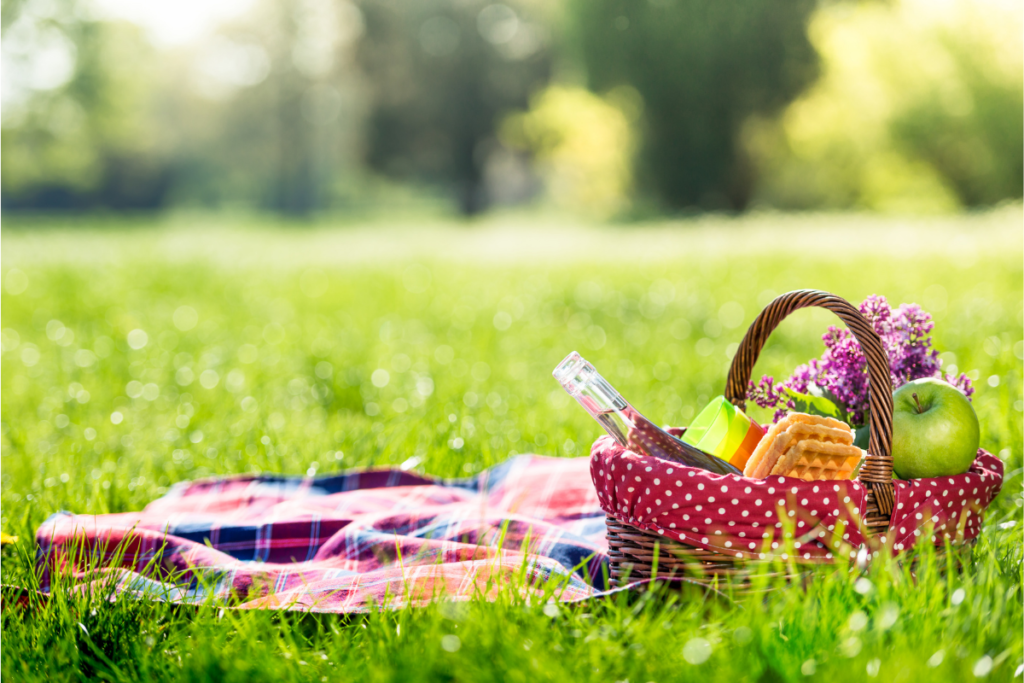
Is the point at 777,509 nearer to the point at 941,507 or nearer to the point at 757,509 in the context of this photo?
the point at 757,509

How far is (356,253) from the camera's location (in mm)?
12367

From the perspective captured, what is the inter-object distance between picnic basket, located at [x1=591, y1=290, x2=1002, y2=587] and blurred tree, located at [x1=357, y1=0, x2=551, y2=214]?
986 inches

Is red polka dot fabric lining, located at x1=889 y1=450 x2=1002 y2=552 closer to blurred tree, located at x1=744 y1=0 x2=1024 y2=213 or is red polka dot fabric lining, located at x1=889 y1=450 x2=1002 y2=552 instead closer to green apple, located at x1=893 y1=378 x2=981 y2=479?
green apple, located at x1=893 y1=378 x2=981 y2=479

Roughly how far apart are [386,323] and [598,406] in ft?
15.8

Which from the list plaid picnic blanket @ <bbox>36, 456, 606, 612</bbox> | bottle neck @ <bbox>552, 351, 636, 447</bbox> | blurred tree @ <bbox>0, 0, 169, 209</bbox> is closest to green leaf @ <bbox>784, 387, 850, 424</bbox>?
bottle neck @ <bbox>552, 351, 636, 447</bbox>

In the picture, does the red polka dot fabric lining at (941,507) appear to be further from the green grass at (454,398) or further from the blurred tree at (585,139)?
the blurred tree at (585,139)

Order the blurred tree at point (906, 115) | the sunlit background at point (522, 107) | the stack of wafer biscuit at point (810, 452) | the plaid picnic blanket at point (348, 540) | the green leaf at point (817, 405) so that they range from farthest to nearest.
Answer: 1. the sunlit background at point (522, 107)
2. the blurred tree at point (906, 115)
3. the green leaf at point (817, 405)
4. the plaid picnic blanket at point (348, 540)
5. the stack of wafer biscuit at point (810, 452)

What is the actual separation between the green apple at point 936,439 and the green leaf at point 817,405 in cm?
23

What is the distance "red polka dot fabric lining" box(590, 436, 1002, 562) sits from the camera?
163cm

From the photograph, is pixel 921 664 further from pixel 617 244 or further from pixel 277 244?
pixel 277 244

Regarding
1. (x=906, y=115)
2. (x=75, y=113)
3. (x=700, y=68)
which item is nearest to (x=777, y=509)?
(x=906, y=115)

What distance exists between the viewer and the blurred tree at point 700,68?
1535 centimetres

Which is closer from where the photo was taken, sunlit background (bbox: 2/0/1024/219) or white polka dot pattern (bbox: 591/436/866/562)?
white polka dot pattern (bbox: 591/436/866/562)

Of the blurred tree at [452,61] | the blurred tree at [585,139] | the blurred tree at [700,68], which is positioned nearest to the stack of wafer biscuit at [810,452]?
the blurred tree at [700,68]
